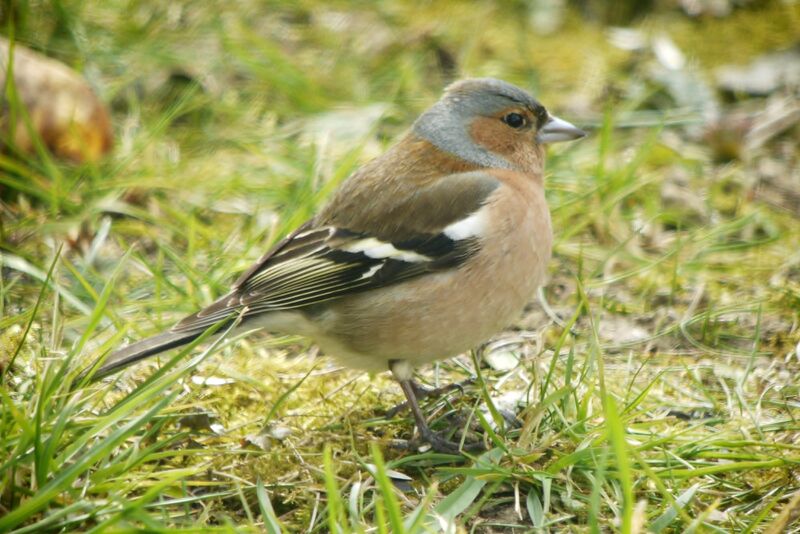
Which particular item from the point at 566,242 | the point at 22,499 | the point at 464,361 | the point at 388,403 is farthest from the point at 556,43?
the point at 22,499

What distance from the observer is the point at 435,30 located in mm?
6047

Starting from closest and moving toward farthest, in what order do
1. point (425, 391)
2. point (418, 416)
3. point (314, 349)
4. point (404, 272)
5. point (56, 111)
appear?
point (418, 416) < point (404, 272) < point (425, 391) < point (314, 349) < point (56, 111)

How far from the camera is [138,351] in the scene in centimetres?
283

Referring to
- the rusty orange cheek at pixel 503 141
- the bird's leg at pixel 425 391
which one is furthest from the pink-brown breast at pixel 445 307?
the rusty orange cheek at pixel 503 141

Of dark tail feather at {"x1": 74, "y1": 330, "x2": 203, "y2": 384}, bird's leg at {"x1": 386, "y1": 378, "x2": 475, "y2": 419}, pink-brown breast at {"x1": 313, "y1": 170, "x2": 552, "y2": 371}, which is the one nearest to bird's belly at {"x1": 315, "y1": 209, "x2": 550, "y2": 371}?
pink-brown breast at {"x1": 313, "y1": 170, "x2": 552, "y2": 371}

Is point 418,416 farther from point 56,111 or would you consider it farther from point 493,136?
point 56,111

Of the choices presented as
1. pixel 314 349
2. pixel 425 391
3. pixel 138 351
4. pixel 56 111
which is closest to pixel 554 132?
pixel 425 391

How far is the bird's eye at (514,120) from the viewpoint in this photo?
3.62 meters

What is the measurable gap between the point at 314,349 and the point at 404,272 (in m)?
0.81

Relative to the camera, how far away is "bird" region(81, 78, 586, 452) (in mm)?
3090

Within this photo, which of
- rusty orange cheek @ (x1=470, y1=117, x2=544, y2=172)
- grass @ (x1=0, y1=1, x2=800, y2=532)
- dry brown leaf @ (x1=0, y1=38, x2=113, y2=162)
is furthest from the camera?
dry brown leaf @ (x1=0, y1=38, x2=113, y2=162)

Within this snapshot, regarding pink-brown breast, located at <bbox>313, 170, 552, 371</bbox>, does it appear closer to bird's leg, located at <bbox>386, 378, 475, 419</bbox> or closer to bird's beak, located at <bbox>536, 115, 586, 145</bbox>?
bird's leg, located at <bbox>386, 378, 475, 419</bbox>

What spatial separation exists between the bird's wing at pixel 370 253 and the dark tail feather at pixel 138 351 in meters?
0.13

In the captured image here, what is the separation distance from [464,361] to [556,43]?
312cm
